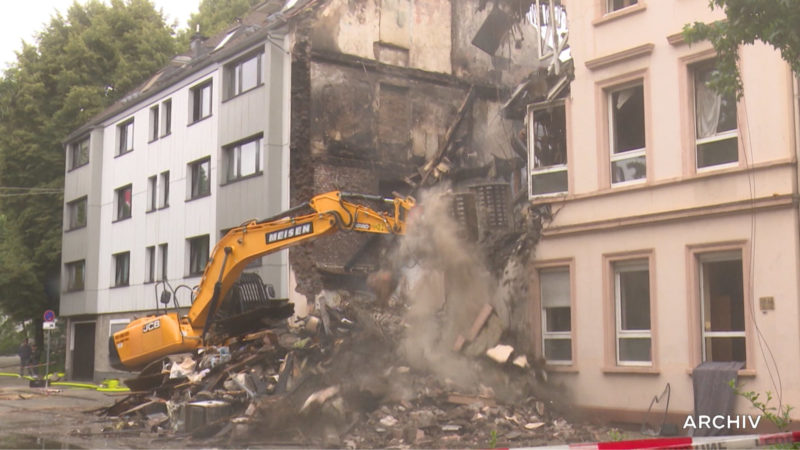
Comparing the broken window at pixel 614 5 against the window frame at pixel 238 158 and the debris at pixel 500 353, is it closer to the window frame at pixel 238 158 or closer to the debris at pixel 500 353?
the debris at pixel 500 353

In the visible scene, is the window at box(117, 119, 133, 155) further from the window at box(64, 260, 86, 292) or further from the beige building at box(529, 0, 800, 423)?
the beige building at box(529, 0, 800, 423)

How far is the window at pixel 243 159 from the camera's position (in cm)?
2752

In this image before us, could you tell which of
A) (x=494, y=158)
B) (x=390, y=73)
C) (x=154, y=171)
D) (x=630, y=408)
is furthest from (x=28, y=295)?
(x=630, y=408)

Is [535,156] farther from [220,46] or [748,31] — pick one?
[220,46]

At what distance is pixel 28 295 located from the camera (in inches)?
1647

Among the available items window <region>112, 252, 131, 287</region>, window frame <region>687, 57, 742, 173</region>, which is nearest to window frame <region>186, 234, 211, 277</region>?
window <region>112, 252, 131, 287</region>

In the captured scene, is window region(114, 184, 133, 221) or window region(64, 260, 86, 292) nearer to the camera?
window region(114, 184, 133, 221)

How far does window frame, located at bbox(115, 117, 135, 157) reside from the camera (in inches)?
1447

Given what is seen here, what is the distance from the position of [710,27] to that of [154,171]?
27.0 m

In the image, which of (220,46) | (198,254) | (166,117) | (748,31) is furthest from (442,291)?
(166,117)

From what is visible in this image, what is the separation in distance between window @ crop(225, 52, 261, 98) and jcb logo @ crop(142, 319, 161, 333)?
32.1 ft

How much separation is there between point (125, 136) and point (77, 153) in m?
4.78

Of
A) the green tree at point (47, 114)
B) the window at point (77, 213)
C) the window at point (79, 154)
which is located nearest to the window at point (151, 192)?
the window at point (79, 154)

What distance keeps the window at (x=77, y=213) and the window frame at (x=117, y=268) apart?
3.49 meters
